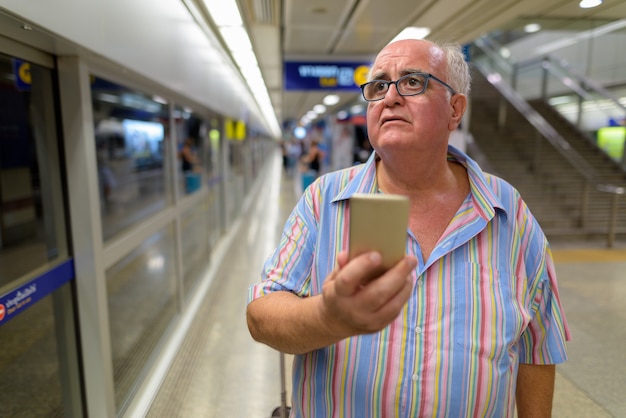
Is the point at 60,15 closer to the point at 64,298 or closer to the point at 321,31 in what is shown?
the point at 64,298

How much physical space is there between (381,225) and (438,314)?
1.54ft

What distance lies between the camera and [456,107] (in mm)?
1163

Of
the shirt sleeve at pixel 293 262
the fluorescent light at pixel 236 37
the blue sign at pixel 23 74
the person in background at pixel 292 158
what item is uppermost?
the fluorescent light at pixel 236 37

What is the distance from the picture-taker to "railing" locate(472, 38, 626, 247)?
198 inches

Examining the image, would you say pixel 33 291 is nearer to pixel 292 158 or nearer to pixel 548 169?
pixel 548 169

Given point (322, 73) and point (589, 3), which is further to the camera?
point (322, 73)

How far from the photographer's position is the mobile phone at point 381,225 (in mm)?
642

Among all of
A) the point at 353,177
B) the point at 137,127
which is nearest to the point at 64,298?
the point at 353,177

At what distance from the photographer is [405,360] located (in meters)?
1.00

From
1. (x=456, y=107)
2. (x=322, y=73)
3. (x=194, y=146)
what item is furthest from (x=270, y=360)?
(x=322, y=73)

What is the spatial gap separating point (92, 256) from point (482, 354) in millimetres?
1797

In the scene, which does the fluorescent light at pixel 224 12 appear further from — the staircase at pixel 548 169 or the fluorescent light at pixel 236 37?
the staircase at pixel 548 169

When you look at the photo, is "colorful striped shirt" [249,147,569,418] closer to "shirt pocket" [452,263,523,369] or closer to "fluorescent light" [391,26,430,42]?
"shirt pocket" [452,263,523,369]

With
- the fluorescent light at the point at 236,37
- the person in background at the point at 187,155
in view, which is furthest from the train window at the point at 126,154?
the fluorescent light at the point at 236,37
